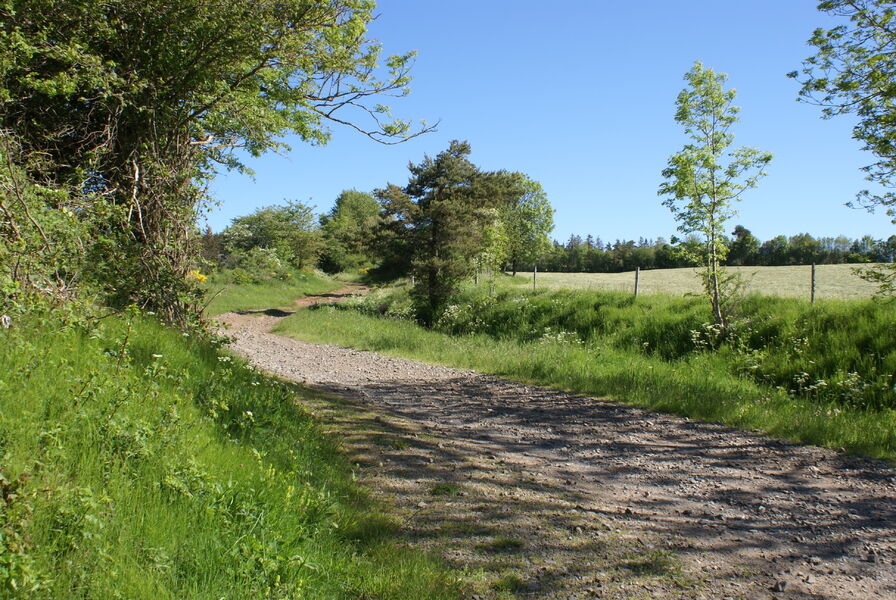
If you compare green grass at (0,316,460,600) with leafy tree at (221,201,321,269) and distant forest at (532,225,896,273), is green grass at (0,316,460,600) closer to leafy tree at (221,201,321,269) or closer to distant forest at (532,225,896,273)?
distant forest at (532,225,896,273)

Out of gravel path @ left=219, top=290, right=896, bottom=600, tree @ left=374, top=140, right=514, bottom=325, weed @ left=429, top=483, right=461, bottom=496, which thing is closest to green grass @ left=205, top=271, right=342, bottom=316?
tree @ left=374, top=140, right=514, bottom=325

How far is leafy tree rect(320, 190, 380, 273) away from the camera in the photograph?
2900 cm

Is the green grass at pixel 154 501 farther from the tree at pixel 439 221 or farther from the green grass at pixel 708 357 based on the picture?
the tree at pixel 439 221

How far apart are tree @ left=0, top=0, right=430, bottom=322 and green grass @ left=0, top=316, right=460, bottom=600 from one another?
287 cm

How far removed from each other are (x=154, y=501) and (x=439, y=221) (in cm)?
2220

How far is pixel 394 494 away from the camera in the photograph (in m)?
4.70

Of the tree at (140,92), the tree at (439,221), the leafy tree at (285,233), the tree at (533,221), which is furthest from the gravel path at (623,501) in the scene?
the tree at (533,221)

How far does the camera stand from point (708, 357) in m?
11.3

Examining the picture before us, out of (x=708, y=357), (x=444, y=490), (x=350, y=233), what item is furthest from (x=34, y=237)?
(x=350, y=233)

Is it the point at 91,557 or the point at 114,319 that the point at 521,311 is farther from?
the point at 91,557

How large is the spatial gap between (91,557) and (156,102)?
6953 mm

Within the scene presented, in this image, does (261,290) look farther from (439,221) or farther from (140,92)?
(140,92)

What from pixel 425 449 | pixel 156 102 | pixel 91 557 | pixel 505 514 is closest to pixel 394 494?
pixel 505 514

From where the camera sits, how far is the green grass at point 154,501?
223 cm
